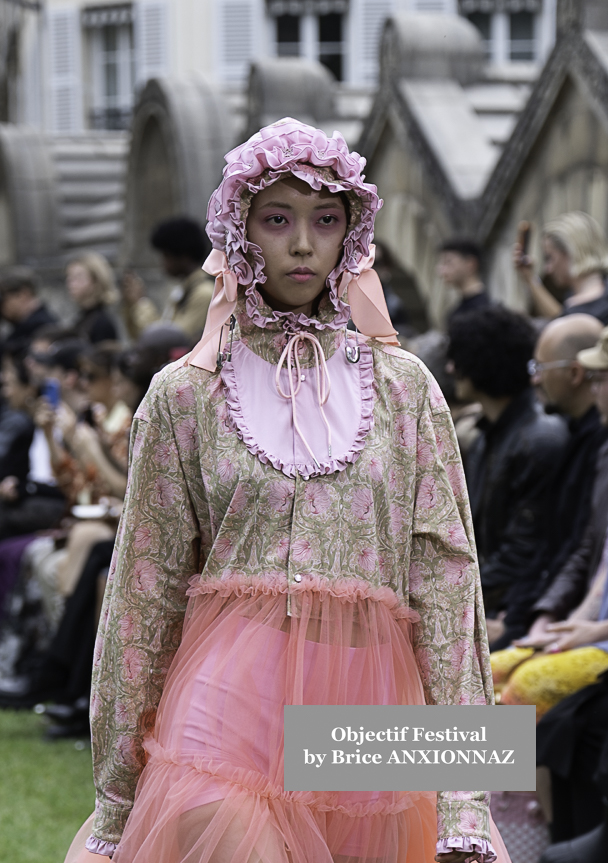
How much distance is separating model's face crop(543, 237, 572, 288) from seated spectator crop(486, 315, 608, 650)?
1574 millimetres

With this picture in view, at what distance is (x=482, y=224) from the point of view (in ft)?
33.1

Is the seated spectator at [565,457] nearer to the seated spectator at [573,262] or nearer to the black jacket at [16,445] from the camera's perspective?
the seated spectator at [573,262]

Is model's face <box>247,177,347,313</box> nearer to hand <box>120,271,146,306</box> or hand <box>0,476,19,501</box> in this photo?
hand <box>0,476,19,501</box>

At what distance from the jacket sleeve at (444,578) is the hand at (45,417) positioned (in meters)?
5.46

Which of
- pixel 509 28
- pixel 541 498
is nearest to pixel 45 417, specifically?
pixel 541 498

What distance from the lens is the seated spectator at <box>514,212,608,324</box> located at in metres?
7.02

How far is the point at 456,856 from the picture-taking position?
8.71 ft

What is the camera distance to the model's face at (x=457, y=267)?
8.51m

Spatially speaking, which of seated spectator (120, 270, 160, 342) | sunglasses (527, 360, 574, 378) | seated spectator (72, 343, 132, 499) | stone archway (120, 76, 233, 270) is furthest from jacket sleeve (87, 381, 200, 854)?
stone archway (120, 76, 233, 270)

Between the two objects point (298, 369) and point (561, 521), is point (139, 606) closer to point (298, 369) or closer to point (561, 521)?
point (298, 369)

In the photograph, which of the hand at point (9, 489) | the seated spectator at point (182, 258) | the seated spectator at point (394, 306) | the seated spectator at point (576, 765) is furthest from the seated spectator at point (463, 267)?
the seated spectator at point (576, 765)

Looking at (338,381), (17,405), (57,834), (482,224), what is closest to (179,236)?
(17,405)

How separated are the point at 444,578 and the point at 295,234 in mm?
750

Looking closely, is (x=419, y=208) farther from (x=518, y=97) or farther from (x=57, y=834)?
(x=57, y=834)
